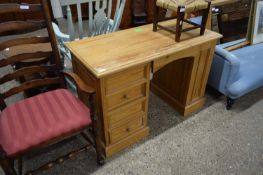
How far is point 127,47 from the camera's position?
4.62 feet

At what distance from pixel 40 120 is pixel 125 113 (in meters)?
0.53

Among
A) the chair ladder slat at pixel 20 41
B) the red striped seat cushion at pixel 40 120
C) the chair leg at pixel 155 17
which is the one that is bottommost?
the red striped seat cushion at pixel 40 120

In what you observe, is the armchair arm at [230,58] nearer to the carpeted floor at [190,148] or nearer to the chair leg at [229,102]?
the chair leg at [229,102]

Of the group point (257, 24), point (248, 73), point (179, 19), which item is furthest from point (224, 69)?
point (257, 24)

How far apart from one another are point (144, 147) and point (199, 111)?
2.13ft

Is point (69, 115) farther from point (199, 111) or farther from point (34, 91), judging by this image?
point (199, 111)

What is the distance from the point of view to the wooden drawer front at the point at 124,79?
1.25m

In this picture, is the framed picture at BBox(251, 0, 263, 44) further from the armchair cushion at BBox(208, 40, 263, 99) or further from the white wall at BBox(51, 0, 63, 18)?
the white wall at BBox(51, 0, 63, 18)

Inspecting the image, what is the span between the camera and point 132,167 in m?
1.49

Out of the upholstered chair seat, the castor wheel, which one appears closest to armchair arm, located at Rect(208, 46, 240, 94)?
the upholstered chair seat

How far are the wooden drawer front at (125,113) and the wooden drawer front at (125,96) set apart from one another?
0.12 feet

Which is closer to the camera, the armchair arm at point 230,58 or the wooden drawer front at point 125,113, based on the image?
the wooden drawer front at point 125,113

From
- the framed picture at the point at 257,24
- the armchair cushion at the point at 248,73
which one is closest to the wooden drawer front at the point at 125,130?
the armchair cushion at the point at 248,73

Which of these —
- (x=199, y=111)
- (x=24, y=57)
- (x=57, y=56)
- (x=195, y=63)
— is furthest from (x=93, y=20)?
(x=199, y=111)
